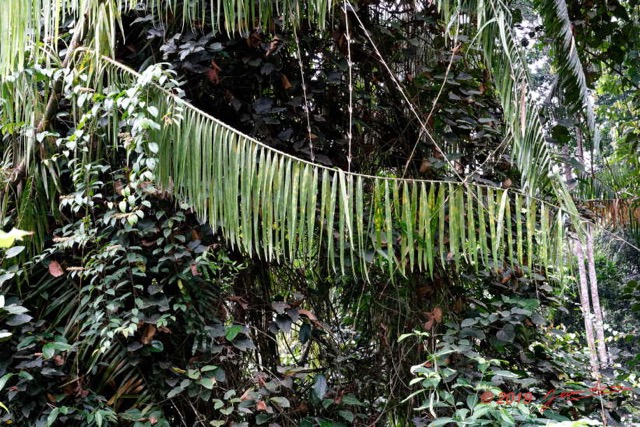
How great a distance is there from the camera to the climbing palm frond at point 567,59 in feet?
10.3

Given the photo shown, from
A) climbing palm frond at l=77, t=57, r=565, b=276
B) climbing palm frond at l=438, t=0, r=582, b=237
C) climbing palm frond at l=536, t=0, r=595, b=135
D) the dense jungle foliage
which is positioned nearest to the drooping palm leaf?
the dense jungle foliage

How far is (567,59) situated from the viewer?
126 inches

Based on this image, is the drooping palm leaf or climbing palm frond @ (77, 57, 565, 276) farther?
climbing palm frond @ (77, 57, 565, 276)

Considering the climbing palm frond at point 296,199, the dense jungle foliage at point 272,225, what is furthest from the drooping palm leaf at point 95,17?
the climbing palm frond at point 296,199

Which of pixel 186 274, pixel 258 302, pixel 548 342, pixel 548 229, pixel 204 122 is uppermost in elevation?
pixel 204 122

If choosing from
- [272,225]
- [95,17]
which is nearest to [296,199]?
[272,225]

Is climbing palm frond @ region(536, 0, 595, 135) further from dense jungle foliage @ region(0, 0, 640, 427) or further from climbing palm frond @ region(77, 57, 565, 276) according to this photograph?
climbing palm frond @ region(77, 57, 565, 276)

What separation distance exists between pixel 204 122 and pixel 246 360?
1069mm

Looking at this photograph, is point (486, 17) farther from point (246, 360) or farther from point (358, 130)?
point (246, 360)

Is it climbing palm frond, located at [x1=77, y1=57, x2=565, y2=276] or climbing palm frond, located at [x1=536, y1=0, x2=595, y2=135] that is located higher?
climbing palm frond, located at [x1=536, y1=0, x2=595, y2=135]

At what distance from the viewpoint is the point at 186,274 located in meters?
2.59

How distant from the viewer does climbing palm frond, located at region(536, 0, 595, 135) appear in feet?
10.3

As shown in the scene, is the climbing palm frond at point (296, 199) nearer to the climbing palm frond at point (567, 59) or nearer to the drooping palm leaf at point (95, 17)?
the drooping palm leaf at point (95, 17)

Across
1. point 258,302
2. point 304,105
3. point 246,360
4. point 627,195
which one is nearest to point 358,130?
point 304,105
